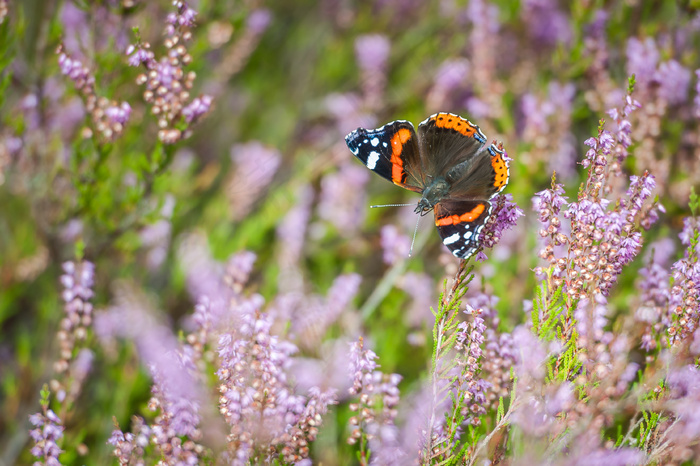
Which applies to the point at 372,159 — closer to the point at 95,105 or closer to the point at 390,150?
the point at 390,150

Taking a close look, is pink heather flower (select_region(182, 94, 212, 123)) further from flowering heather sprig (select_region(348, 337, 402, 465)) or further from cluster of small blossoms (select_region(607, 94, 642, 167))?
cluster of small blossoms (select_region(607, 94, 642, 167))

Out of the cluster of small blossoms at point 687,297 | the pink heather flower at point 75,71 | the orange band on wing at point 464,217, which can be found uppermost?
the pink heather flower at point 75,71

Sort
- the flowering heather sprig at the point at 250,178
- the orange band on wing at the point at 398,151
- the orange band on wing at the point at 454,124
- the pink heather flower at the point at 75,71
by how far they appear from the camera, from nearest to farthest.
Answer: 1. the pink heather flower at the point at 75,71
2. the orange band on wing at the point at 454,124
3. the orange band on wing at the point at 398,151
4. the flowering heather sprig at the point at 250,178

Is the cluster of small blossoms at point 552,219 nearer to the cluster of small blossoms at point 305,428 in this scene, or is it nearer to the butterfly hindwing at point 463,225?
the butterfly hindwing at point 463,225

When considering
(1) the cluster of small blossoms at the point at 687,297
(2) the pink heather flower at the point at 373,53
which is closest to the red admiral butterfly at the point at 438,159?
(1) the cluster of small blossoms at the point at 687,297

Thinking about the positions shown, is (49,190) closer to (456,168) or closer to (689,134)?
(456,168)

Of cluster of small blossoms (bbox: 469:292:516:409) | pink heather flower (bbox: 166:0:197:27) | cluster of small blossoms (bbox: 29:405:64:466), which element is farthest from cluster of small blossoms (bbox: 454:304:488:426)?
pink heather flower (bbox: 166:0:197:27)
